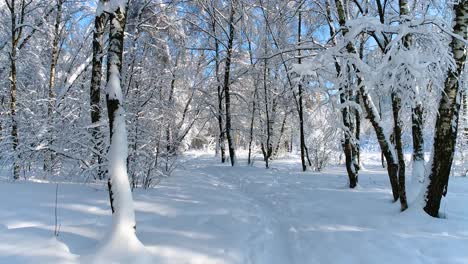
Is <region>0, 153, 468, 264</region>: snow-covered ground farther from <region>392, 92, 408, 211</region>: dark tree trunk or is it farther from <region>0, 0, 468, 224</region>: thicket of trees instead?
<region>0, 0, 468, 224</region>: thicket of trees

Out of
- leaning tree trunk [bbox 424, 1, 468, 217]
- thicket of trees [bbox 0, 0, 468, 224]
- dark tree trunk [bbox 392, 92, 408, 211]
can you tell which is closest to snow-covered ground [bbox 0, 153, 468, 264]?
dark tree trunk [bbox 392, 92, 408, 211]

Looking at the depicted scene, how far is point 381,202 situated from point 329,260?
2.99m

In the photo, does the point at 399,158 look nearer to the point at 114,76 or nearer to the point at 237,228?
the point at 237,228

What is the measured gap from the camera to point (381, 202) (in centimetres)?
642

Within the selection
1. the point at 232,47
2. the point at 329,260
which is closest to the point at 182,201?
the point at 329,260

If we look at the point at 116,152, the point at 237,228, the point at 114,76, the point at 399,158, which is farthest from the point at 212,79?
the point at 116,152

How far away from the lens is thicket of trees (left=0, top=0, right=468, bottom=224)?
4535mm

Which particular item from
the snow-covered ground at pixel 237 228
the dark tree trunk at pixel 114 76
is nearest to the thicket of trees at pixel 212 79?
the dark tree trunk at pixel 114 76

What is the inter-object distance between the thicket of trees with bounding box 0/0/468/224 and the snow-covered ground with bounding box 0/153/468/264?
66 cm

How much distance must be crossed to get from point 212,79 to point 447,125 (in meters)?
16.9

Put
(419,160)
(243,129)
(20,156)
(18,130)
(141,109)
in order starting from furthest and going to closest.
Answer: (243,129)
(141,109)
(18,130)
(20,156)
(419,160)

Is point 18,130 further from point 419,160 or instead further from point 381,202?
point 419,160

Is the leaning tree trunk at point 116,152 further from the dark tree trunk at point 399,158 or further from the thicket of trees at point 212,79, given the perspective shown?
the dark tree trunk at point 399,158

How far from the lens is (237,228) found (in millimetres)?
4949
